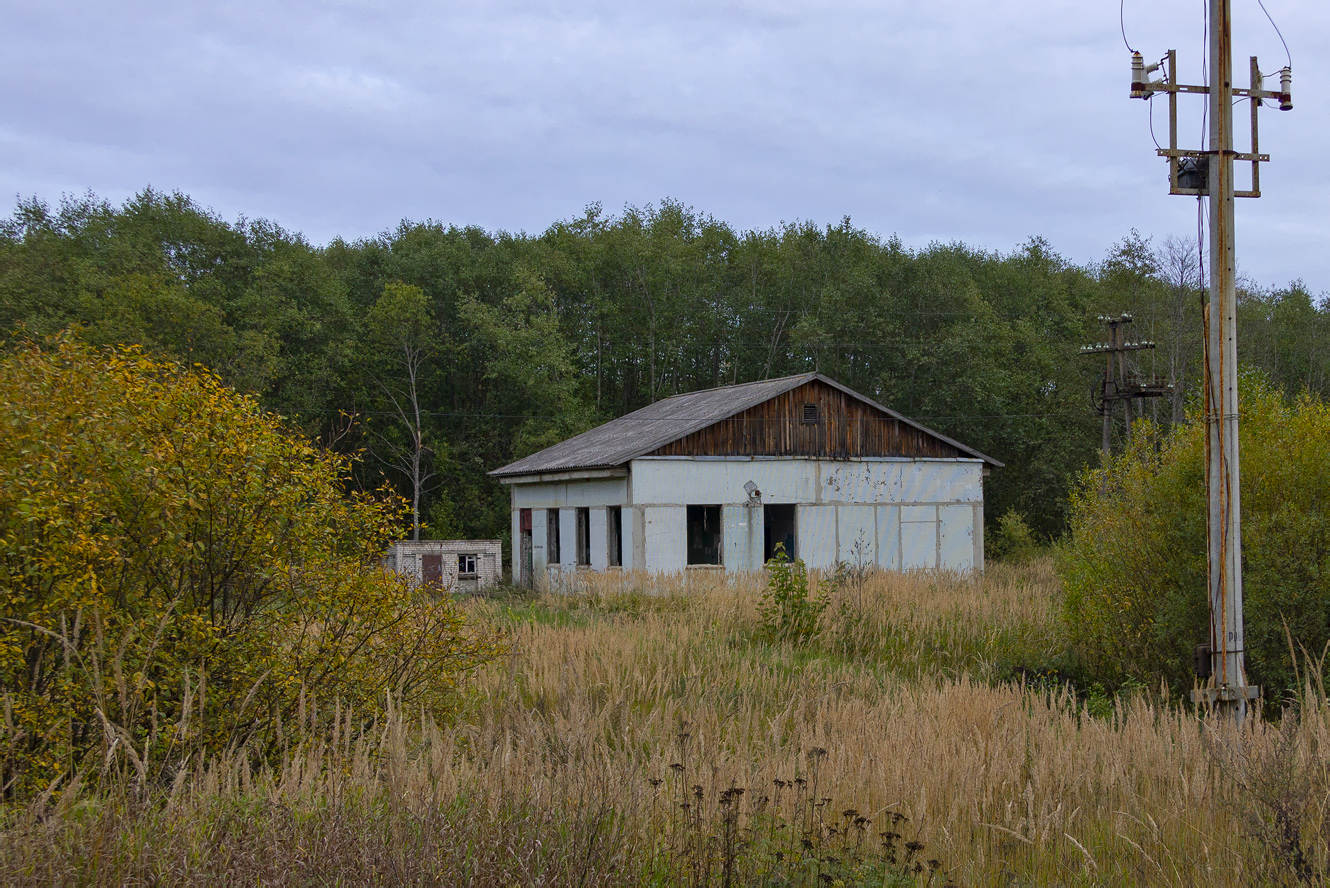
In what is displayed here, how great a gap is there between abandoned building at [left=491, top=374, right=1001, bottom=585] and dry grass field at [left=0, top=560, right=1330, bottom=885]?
1699cm

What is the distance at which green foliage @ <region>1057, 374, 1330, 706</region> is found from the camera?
10461mm

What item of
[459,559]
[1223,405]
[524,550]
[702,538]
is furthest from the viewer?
[524,550]

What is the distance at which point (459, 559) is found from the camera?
30453 mm

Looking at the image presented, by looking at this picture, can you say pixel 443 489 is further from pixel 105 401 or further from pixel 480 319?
pixel 105 401

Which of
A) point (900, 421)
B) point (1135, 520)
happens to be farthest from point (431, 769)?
point (900, 421)

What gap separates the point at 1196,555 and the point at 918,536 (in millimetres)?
16922

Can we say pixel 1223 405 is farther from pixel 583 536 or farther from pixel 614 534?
pixel 583 536

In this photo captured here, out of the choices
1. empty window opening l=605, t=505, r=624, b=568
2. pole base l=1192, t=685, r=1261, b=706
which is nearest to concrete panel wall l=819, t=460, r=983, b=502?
empty window opening l=605, t=505, r=624, b=568

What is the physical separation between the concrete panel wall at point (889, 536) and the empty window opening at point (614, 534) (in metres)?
6.44

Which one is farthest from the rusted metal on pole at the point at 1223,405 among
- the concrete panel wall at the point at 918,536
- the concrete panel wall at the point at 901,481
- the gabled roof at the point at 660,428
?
the concrete panel wall at the point at 918,536

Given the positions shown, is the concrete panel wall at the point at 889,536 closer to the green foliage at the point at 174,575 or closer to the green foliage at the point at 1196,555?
the green foliage at the point at 1196,555

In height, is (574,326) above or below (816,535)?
above

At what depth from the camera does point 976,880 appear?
186 inches

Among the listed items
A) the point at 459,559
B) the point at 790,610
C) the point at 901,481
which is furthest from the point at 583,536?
the point at 790,610
